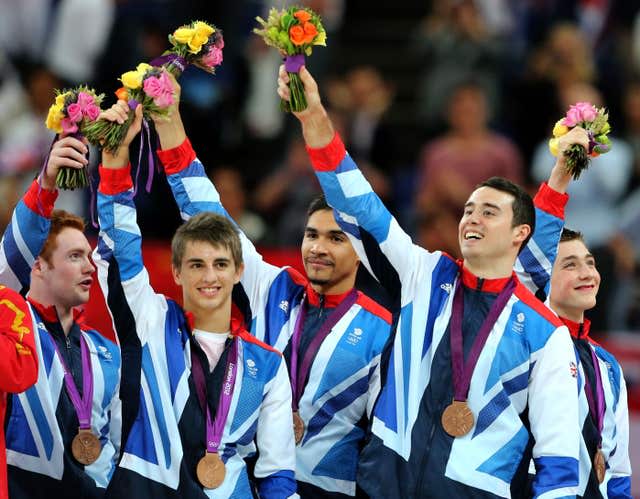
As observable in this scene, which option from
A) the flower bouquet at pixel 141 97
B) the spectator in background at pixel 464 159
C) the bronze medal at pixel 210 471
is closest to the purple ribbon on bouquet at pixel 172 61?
the flower bouquet at pixel 141 97

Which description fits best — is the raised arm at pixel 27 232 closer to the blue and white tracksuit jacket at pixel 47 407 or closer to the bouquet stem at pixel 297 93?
the blue and white tracksuit jacket at pixel 47 407

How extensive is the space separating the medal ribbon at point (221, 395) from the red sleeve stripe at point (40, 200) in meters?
1.02

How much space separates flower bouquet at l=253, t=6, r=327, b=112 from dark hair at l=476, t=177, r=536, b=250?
0.98m

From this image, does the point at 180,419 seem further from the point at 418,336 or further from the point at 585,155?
the point at 585,155

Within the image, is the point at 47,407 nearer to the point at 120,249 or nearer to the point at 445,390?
the point at 120,249

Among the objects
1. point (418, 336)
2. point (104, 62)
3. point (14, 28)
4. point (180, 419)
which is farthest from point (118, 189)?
point (14, 28)

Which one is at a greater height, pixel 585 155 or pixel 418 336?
pixel 585 155

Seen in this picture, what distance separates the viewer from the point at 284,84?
18.8ft

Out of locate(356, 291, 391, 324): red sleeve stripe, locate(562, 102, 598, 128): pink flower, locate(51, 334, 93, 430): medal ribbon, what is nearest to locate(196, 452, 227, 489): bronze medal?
locate(51, 334, 93, 430): medal ribbon

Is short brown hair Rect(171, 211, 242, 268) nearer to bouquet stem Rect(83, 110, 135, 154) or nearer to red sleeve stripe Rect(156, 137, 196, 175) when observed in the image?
bouquet stem Rect(83, 110, 135, 154)

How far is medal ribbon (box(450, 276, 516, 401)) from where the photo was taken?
570 centimetres

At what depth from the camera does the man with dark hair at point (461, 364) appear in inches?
223

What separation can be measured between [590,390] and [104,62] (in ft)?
26.3

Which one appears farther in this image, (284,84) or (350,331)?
(350,331)
